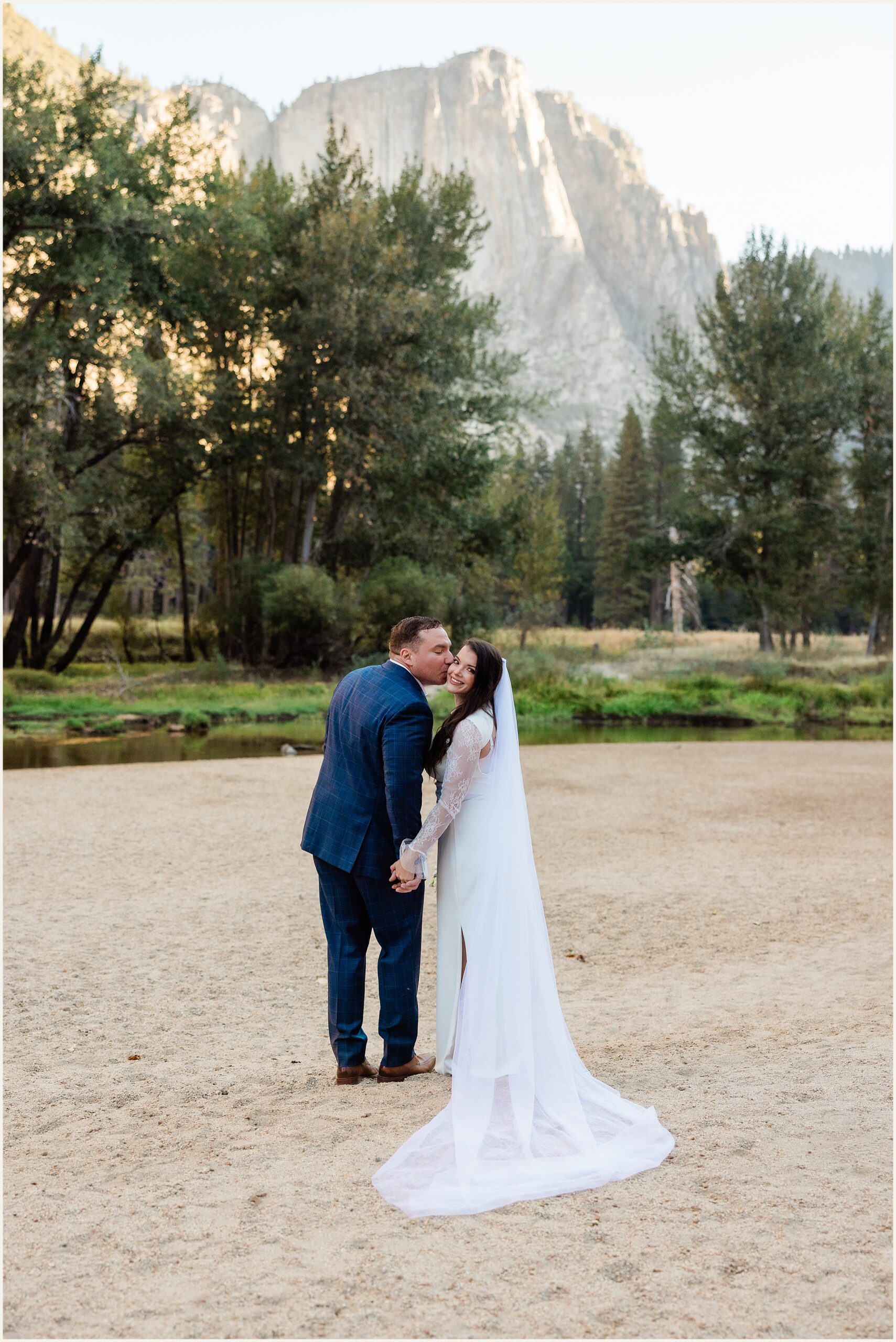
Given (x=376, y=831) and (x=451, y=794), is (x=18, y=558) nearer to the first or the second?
(x=376, y=831)

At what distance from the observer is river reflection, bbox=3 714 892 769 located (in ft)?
62.8

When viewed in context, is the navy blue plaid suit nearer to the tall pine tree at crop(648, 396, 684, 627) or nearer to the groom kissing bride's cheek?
the groom kissing bride's cheek

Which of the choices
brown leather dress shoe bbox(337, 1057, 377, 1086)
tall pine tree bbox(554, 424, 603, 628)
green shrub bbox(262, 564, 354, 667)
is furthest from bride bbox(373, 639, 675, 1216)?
tall pine tree bbox(554, 424, 603, 628)

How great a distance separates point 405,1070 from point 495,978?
0.79 meters

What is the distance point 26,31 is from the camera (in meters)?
136

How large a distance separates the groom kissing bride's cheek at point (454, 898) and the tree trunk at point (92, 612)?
28.4 m

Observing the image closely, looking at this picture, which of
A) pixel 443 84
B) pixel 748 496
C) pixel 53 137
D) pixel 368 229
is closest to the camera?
pixel 53 137

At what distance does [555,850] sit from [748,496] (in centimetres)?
3054

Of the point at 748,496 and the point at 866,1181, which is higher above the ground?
the point at 748,496

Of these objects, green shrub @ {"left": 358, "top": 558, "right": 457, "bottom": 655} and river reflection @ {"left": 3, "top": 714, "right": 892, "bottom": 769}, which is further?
green shrub @ {"left": 358, "top": 558, "right": 457, "bottom": 655}

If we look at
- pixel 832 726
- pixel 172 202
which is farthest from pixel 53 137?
pixel 832 726

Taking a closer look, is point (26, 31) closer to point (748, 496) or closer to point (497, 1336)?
point (748, 496)

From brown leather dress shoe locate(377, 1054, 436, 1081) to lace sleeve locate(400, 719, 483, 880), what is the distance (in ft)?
3.30

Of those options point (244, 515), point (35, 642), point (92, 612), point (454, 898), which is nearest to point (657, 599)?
point (244, 515)
